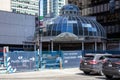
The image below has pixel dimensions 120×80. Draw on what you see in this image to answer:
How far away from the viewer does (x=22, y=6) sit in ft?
341

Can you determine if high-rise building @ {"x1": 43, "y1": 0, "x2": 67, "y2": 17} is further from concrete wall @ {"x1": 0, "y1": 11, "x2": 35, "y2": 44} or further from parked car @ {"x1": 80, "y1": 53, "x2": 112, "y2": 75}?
parked car @ {"x1": 80, "y1": 53, "x2": 112, "y2": 75}

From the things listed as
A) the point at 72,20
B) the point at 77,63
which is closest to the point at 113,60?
the point at 77,63

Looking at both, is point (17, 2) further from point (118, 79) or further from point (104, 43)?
point (118, 79)

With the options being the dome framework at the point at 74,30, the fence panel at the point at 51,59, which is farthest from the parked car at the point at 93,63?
the dome framework at the point at 74,30

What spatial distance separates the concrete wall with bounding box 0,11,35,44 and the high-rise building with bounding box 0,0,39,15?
10.7 m

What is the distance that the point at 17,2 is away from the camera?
108 m

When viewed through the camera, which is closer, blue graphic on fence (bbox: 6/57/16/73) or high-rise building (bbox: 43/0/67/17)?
blue graphic on fence (bbox: 6/57/16/73)

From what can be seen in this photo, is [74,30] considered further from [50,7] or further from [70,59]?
[70,59]

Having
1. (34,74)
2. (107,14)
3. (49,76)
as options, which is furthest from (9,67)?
(107,14)

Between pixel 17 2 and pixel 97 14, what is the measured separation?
87.5 feet

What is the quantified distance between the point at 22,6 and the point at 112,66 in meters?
83.9

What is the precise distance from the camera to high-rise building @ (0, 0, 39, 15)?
8907cm

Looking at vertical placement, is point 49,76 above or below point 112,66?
below

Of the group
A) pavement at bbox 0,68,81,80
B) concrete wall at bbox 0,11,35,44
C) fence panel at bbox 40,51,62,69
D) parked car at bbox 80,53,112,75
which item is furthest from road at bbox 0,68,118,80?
concrete wall at bbox 0,11,35,44
